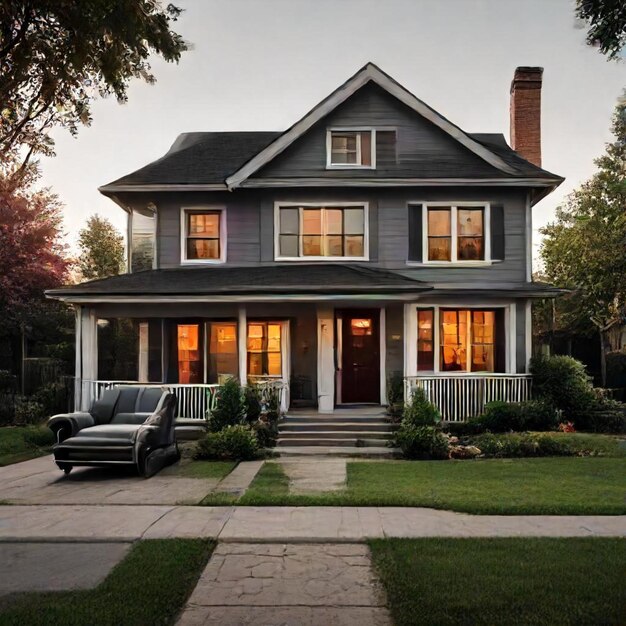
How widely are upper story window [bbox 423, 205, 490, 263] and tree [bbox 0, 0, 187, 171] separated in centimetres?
969

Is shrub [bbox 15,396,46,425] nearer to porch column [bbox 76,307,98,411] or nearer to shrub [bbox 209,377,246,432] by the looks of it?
porch column [bbox 76,307,98,411]

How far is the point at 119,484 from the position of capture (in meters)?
8.78

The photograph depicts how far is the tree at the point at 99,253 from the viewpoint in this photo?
1330 inches

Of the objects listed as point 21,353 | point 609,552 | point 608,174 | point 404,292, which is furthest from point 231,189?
point 608,174

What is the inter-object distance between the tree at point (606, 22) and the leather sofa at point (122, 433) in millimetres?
7919

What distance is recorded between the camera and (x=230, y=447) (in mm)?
10773

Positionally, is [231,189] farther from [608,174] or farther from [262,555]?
[608,174]

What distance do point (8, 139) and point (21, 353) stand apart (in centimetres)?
1363

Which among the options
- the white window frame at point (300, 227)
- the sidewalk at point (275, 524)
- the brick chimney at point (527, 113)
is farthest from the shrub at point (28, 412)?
the brick chimney at point (527, 113)

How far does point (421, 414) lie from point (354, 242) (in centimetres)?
570

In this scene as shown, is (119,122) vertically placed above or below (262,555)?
above

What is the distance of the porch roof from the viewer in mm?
13305

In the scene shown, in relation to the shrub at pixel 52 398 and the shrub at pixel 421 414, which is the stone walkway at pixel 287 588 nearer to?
the shrub at pixel 421 414

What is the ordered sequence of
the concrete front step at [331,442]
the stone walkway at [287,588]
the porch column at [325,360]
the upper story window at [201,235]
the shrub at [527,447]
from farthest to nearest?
1. the upper story window at [201,235]
2. the porch column at [325,360]
3. the concrete front step at [331,442]
4. the shrub at [527,447]
5. the stone walkway at [287,588]
